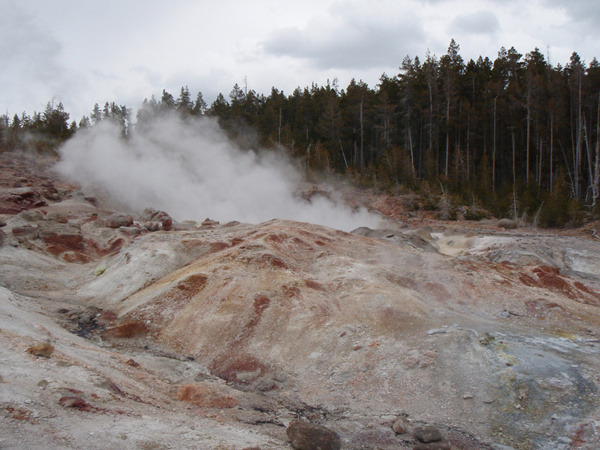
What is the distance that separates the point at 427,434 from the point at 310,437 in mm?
1905

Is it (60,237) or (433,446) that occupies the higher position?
(60,237)

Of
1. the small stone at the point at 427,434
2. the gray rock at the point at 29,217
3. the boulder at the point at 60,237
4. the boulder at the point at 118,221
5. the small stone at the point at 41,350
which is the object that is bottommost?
the small stone at the point at 427,434

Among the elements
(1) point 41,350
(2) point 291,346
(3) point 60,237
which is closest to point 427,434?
(2) point 291,346

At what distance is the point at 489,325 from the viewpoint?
9367 mm

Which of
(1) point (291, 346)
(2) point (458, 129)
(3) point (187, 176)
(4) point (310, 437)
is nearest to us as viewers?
(4) point (310, 437)

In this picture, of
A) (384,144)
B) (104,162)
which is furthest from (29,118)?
(384,144)

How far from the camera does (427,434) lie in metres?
6.31

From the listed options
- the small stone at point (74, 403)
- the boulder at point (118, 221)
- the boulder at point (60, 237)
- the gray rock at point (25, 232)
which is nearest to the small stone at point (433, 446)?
the small stone at point (74, 403)

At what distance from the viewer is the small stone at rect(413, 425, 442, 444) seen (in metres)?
6.25

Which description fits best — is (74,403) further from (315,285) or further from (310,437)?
(315,285)

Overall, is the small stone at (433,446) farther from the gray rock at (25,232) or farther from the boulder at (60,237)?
the gray rock at (25,232)

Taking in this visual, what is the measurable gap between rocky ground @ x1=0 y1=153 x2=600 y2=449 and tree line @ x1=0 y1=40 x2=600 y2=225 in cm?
2080

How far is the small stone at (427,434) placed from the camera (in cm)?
625

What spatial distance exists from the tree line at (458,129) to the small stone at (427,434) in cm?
2547
